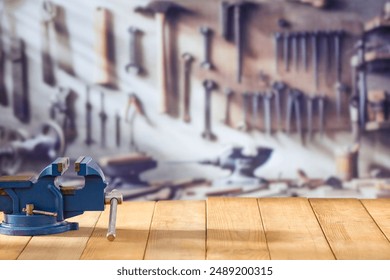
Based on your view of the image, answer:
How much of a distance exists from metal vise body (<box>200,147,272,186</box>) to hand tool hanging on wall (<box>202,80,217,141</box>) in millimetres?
106

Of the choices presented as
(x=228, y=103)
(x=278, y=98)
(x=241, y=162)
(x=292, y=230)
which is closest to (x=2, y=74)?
(x=228, y=103)

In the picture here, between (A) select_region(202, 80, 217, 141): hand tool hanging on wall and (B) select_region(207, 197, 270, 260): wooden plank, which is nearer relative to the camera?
(B) select_region(207, 197, 270, 260): wooden plank

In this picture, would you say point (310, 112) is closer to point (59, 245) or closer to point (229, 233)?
point (229, 233)

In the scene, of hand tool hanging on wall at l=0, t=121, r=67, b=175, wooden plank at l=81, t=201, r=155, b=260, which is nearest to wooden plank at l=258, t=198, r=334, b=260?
wooden plank at l=81, t=201, r=155, b=260

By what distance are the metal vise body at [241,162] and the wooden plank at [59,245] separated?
93cm

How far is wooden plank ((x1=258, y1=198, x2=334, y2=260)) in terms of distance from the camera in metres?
3.28

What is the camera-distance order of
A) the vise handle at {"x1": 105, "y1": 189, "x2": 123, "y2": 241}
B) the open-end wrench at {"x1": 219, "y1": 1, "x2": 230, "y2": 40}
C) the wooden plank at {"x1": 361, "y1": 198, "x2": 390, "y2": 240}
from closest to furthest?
the vise handle at {"x1": 105, "y1": 189, "x2": 123, "y2": 241}, the wooden plank at {"x1": 361, "y1": 198, "x2": 390, "y2": 240}, the open-end wrench at {"x1": 219, "y1": 1, "x2": 230, "y2": 40}

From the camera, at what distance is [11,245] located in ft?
11.2

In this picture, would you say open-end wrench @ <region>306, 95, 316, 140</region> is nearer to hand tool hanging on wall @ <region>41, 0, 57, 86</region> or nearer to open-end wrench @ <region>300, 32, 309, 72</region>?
open-end wrench @ <region>300, 32, 309, 72</region>

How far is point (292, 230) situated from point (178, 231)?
0.44 metres

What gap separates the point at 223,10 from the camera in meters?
4.39

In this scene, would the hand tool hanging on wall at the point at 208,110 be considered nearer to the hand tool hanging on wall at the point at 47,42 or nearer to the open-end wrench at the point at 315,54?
the open-end wrench at the point at 315,54

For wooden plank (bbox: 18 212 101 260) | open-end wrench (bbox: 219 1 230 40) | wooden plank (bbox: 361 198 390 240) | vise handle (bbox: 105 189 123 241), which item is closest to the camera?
wooden plank (bbox: 18 212 101 260)
